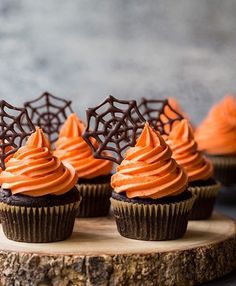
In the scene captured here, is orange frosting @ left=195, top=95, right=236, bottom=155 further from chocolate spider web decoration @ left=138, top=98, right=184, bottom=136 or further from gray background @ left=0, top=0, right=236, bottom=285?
gray background @ left=0, top=0, right=236, bottom=285

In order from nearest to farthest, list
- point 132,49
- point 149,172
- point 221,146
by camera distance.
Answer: point 149,172, point 221,146, point 132,49

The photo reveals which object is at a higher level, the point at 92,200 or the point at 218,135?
the point at 218,135

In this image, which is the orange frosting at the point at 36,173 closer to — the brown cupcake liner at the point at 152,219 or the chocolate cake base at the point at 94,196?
the brown cupcake liner at the point at 152,219

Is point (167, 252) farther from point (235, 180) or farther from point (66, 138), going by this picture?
point (235, 180)

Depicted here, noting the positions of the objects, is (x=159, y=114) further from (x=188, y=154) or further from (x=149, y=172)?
(x=149, y=172)

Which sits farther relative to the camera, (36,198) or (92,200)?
(92,200)

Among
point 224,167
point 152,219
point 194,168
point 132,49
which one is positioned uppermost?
point 132,49

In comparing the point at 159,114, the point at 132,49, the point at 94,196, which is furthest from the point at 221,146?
the point at 132,49

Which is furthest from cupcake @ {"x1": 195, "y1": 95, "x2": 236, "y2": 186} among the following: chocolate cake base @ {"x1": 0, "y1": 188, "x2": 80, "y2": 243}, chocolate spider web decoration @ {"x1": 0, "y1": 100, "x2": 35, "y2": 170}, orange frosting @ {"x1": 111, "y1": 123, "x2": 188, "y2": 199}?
chocolate cake base @ {"x1": 0, "y1": 188, "x2": 80, "y2": 243}
